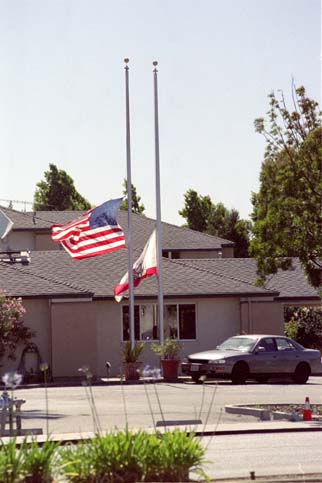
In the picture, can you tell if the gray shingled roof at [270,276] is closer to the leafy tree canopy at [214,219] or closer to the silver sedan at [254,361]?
the silver sedan at [254,361]

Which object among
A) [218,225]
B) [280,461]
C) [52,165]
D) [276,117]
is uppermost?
[52,165]

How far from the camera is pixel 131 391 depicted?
31453mm

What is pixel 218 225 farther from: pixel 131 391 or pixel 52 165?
pixel 131 391

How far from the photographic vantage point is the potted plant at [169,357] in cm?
3666

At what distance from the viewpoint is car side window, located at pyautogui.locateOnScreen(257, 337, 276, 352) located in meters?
35.2

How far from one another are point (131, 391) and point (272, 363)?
5462 mm

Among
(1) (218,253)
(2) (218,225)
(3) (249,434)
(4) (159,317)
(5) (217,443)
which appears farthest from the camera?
(2) (218,225)

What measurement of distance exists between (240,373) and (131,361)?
4.08 meters

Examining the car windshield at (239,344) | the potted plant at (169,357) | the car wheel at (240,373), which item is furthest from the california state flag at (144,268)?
the car wheel at (240,373)

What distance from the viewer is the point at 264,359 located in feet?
115

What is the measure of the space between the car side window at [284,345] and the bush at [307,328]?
13.8 meters

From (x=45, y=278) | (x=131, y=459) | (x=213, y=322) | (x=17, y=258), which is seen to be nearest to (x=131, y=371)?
(x=45, y=278)

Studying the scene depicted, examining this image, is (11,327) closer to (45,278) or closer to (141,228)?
(45,278)

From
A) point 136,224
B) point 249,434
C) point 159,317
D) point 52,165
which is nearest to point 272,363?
point 159,317
